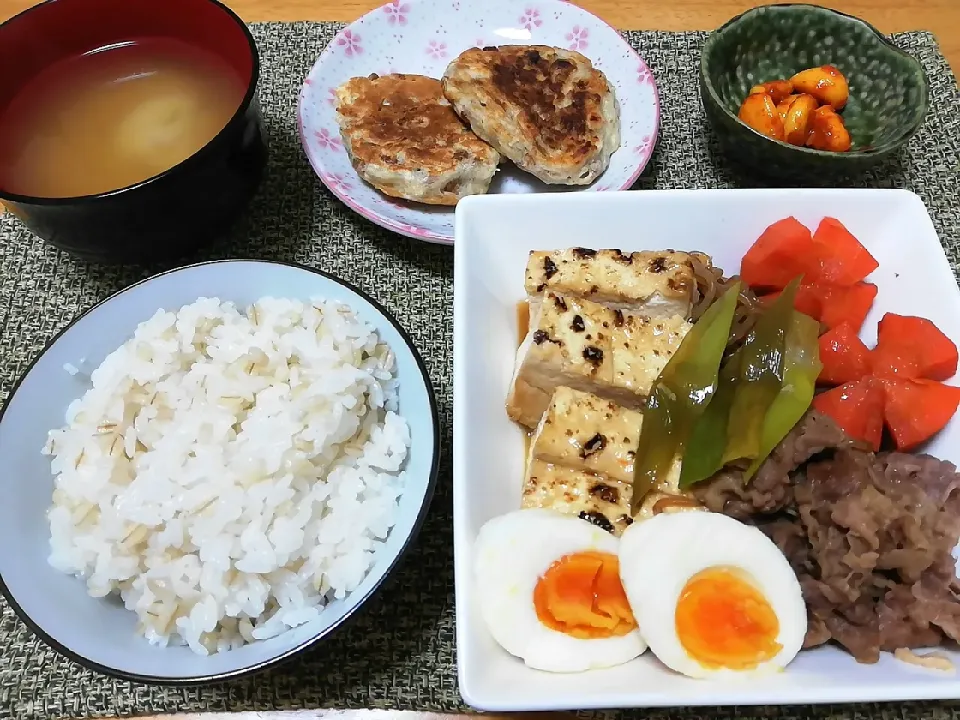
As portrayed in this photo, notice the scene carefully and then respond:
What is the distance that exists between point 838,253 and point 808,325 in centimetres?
22

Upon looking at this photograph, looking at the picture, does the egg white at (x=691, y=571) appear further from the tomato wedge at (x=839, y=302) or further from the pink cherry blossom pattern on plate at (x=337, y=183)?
the pink cherry blossom pattern on plate at (x=337, y=183)

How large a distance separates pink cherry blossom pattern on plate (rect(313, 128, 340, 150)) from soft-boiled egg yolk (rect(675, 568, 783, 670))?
4.83 feet

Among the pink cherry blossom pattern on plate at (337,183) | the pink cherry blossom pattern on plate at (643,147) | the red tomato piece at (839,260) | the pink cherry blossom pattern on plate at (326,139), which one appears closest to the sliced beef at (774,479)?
the red tomato piece at (839,260)

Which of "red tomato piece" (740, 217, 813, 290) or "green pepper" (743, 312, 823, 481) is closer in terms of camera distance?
"green pepper" (743, 312, 823, 481)

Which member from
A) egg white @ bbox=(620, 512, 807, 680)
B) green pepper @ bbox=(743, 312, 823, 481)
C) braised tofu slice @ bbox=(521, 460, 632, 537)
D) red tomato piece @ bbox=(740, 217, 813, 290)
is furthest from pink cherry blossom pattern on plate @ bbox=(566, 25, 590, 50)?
egg white @ bbox=(620, 512, 807, 680)

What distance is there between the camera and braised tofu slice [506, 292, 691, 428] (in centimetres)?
146

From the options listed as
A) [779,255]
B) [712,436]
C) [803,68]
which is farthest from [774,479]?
[803,68]

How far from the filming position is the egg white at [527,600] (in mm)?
1222

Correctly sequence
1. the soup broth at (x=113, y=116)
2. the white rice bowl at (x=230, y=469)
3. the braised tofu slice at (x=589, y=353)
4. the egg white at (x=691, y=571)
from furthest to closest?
the soup broth at (x=113, y=116) → the braised tofu slice at (x=589, y=353) → the white rice bowl at (x=230, y=469) → the egg white at (x=691, y=571)

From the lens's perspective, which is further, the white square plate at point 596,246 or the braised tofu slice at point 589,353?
the braised tofu slice at point 589,353

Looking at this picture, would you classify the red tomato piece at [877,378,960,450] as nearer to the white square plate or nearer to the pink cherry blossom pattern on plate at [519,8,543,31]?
the white square plate

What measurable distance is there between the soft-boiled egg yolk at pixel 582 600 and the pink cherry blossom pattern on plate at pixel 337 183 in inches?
45.3

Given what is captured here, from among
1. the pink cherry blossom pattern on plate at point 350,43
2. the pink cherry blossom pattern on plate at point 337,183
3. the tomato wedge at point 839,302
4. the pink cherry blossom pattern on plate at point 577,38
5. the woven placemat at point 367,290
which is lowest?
the woven placemat at point 367,290

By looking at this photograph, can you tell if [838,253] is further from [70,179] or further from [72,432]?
[70,179]
